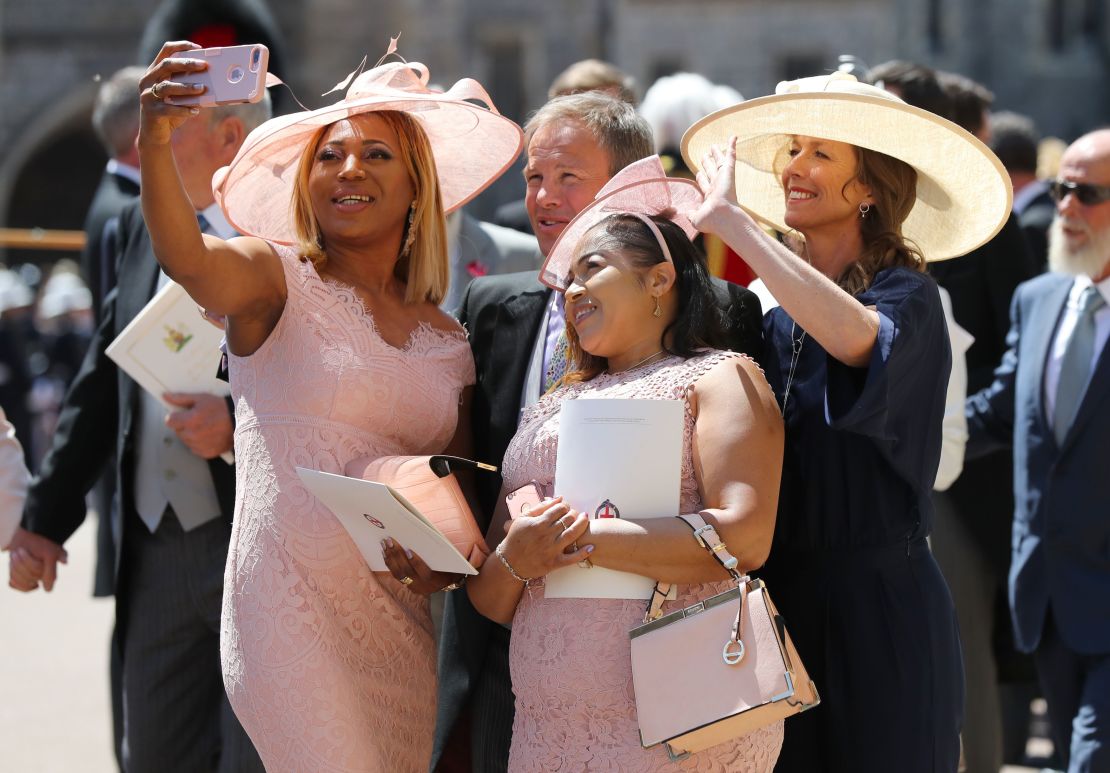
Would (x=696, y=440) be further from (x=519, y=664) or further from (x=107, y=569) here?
(x=107, y=569)

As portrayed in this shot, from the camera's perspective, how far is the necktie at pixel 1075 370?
15.4 ft

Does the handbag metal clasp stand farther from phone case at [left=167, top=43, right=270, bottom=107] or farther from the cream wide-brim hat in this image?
phone case at [left=167, top=43, right=270, bottom=107]

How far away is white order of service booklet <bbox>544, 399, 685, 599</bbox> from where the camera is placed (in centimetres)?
308

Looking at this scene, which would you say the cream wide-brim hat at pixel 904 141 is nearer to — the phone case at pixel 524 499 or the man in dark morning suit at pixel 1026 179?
the phone case at pixel 524 499

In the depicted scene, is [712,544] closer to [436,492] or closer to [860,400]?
[860,400]

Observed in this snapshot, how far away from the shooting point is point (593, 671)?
3.09 m

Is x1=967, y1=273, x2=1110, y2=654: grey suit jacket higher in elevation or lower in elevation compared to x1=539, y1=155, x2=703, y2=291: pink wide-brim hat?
lower

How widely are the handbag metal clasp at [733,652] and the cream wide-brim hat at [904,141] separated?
1.17 meters

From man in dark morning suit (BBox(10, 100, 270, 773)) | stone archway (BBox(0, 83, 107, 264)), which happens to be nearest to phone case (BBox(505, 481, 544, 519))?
man in dark morning suit (BBox(10, 100, 270, 773))

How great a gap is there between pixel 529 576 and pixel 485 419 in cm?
74

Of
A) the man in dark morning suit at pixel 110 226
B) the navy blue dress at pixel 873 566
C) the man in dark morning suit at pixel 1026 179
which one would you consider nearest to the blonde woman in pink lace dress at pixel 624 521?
the navy blue dress at pixel 873 566

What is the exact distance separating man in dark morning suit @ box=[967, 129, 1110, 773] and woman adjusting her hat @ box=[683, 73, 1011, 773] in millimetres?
1293

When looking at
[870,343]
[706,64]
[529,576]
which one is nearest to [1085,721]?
[870,343]

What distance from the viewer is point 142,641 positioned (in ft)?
15.1
